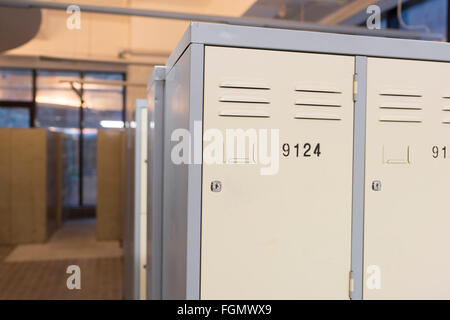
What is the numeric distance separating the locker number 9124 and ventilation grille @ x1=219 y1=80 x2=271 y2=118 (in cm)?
10

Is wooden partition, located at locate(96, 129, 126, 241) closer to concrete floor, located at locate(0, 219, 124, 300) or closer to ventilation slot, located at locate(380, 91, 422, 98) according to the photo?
concrete floor, located at locate(0, 219, 124, 300)

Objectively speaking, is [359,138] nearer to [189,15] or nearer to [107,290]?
[189,15]

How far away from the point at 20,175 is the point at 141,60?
2488 millimetres

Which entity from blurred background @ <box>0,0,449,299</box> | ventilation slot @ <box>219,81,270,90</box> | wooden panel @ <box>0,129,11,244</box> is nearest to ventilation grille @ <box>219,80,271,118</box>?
ventilation slot @ <box>219,81,270,90</box>

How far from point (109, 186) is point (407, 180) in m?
5.33

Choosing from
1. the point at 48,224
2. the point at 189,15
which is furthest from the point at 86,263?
the point at 189,15

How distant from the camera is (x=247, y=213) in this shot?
1.00 metres

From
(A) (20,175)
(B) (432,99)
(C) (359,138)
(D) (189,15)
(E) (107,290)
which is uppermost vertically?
(D) (189,15)

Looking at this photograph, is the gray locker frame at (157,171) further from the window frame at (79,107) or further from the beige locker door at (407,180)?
the window frame at (79,107)

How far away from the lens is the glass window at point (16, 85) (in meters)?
7.04

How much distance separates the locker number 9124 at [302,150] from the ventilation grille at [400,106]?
7.8 inches

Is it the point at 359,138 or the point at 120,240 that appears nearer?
the point at 359,138

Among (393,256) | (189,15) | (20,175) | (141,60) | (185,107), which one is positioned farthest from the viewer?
(141,60)

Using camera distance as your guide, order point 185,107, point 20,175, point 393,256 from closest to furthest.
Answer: point 185,107, point 393,256, point 20,175
